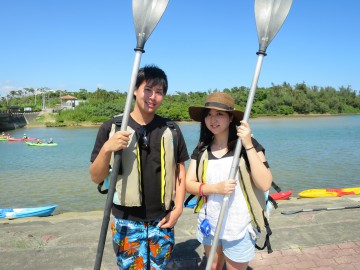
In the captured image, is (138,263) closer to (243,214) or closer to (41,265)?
(243,214)

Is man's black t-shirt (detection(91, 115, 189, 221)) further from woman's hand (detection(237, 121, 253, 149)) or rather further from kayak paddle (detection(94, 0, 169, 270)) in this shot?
woman's hand (detection(237, 121, 253, 149))

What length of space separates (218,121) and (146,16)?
3.09 ft

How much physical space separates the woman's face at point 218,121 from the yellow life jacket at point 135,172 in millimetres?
313

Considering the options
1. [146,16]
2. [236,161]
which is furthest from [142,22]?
[236,161]

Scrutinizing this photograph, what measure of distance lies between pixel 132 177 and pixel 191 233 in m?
2.35

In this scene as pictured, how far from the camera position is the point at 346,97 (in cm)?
9562

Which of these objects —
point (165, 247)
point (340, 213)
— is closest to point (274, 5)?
point (165, 247)

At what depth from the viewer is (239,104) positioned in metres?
73.6

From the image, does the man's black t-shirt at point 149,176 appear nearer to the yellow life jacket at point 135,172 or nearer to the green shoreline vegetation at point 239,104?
the yellow life jacket at point 135,172

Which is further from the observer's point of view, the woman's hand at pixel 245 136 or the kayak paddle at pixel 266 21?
the kayak paddle at pixel 266 21

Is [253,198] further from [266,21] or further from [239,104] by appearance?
[239,104]

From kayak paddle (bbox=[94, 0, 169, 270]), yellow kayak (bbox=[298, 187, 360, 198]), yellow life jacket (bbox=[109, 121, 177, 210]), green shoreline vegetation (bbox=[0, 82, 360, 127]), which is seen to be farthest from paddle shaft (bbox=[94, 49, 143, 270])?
green shoreline vegetation (bbox=[0, 82, 360, 127])

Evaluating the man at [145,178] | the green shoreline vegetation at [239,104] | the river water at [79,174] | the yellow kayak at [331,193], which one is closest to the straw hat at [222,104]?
the man at [145,178]

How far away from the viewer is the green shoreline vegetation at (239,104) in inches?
2525
